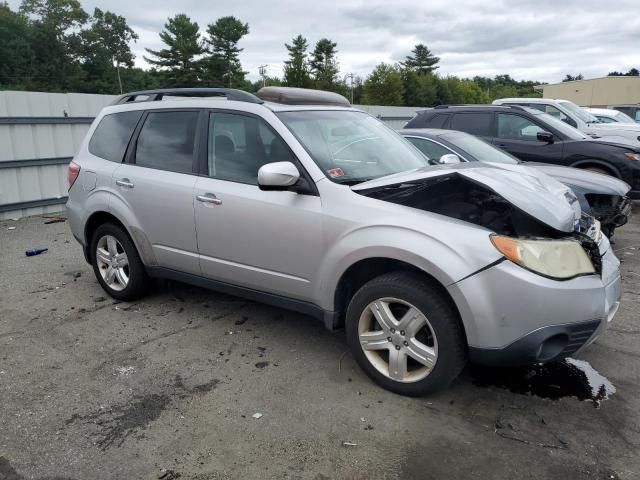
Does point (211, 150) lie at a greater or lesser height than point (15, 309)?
greater

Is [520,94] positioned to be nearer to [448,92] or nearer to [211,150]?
[448,92]

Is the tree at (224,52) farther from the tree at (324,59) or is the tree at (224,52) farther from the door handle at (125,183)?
the door handle at (125,183)

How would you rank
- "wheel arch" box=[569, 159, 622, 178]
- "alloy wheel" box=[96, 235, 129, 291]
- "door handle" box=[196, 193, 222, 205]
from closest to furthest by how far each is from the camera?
"door handle" box=[196, 193, 222, 205]
"alloy wheel" box=[96, 235, 129, 291]
"wheel arch" box=[569, 159, 622, 178]

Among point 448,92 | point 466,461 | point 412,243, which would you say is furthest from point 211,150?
point 448,92

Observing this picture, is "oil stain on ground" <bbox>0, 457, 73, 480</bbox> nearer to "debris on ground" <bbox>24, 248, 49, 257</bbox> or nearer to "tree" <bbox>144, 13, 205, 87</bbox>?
"debris on ground" <bbox>24, 248, 49, 257</bbox>

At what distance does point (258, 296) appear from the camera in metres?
3.95

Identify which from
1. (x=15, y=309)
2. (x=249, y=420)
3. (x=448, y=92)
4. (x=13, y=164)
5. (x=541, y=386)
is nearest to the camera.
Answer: (x=249, y=420)

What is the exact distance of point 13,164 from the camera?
8695 mm

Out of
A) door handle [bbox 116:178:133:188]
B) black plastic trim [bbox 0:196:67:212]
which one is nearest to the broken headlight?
door handle [bbox 116:178:133:188]

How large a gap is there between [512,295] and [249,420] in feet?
5.38

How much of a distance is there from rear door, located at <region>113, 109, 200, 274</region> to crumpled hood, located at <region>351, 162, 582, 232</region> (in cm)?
153

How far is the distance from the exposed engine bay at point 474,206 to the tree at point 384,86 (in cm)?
6961

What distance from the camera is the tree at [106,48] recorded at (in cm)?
9638

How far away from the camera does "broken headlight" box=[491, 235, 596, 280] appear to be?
9.27 ft
